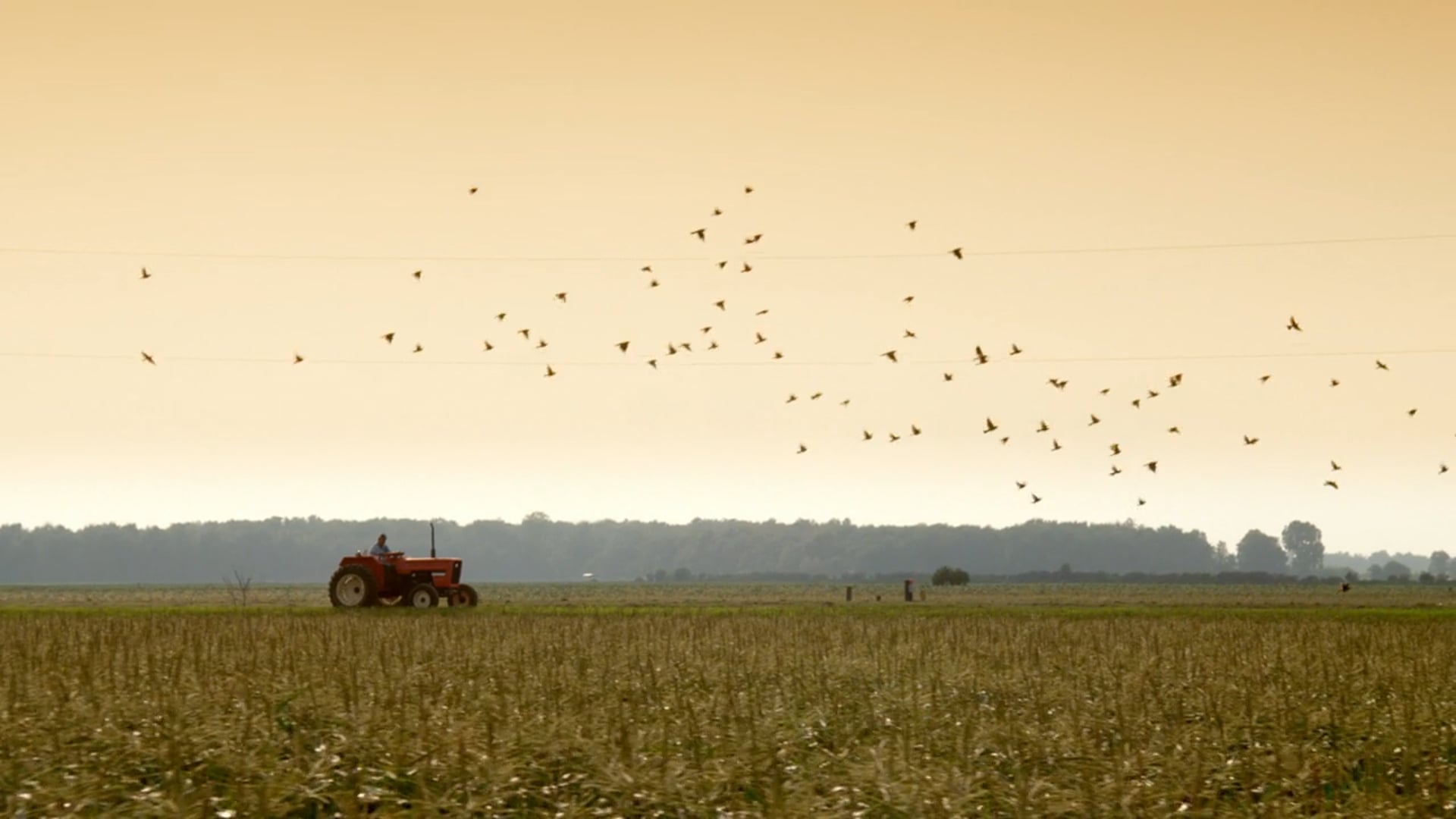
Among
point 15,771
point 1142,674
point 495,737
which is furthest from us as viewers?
point 1142,674

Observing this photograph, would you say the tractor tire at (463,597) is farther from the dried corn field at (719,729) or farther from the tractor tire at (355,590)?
the dried corn field at (719,729)

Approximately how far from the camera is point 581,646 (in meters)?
27.2

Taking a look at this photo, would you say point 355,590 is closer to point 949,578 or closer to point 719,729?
point 719,729

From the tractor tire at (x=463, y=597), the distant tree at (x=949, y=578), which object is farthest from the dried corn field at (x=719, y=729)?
the distant tree at (x=949, y=578)

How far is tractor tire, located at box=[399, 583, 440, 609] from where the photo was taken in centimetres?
4419

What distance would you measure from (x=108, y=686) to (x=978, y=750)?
10.2 m

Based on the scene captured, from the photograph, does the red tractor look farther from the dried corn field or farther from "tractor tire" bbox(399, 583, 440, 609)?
the dried corn field

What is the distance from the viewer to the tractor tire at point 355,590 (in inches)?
1738

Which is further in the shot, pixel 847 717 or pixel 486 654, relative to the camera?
pixel 486 654

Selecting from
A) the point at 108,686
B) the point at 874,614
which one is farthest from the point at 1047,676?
the point at 874,614

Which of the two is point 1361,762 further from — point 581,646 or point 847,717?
point 581,646

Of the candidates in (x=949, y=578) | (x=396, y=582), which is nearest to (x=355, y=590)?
(x=396, y=582)

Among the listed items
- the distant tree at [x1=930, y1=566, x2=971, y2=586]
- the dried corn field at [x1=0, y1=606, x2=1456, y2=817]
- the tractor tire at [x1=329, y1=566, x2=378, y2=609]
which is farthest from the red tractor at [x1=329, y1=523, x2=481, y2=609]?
the distant tree at [x1=930, y1=566, x2=971, y2=586]

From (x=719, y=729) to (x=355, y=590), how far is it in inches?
1181
